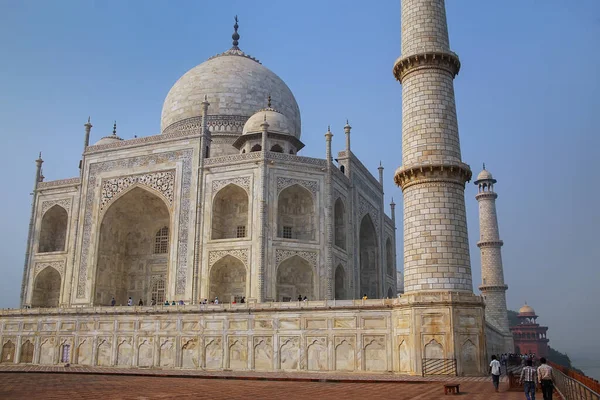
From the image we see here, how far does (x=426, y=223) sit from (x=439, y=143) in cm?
207

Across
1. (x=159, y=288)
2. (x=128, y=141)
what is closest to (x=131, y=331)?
(x=159, y=288)

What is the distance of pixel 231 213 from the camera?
25.2m

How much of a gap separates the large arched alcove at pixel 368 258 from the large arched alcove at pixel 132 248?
387 inches

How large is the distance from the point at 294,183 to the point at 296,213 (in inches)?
61.8

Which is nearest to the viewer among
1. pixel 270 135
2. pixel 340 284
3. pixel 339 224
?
pixel 340 284

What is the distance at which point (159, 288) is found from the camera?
2667 centimetres

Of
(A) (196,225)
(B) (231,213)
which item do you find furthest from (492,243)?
(A) (196,225)

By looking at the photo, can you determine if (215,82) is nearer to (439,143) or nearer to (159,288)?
(159,288)

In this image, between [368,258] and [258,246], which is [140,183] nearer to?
[258,246]

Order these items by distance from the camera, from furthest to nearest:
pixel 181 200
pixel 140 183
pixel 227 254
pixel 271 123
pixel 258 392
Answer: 1. pixel 271 123
2. pixel 140 183
3. pixel 181 200
4. pixel 227 254
5. pixel 258 392

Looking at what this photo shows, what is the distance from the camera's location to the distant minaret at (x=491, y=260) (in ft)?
100

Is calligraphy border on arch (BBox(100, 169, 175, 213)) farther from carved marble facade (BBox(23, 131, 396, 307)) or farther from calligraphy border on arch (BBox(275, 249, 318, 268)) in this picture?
calligraphy border on arch (BBox(275, 249, 318, 268))

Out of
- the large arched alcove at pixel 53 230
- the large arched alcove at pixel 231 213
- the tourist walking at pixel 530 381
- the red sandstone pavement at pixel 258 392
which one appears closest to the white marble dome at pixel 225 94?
the large arched alcove at pixel 231 213

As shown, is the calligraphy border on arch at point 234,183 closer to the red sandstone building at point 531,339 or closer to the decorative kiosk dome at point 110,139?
the decorative kiosk dome at point 110,139
